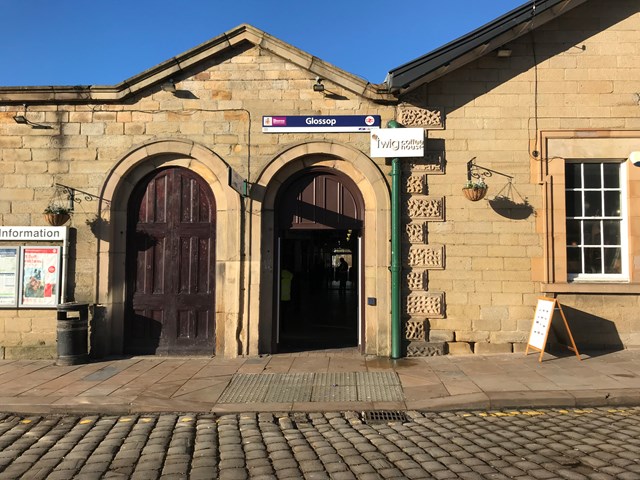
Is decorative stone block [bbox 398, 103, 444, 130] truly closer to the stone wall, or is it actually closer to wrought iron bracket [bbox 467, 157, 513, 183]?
the stone wall

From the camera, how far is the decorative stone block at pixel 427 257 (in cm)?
863

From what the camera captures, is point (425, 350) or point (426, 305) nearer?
point (425, 350)

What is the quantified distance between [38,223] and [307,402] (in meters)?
6.30

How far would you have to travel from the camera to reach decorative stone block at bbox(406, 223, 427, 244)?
8656 mm

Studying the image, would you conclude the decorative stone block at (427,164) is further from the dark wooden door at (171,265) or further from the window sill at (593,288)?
the dark wooden door at (171,265)

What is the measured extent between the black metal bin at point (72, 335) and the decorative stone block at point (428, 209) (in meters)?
6.11

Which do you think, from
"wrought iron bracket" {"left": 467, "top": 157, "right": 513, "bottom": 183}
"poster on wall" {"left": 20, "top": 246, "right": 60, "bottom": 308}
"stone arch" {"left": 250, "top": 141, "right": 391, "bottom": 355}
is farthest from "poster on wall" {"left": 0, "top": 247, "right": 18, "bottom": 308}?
"wrought iron bracket" {"left": 467, "top": 157, "right": 513, "bottom": 183}

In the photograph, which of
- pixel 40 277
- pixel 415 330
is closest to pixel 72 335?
pixel 40 277

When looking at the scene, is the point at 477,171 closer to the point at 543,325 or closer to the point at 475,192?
the point at 475,192

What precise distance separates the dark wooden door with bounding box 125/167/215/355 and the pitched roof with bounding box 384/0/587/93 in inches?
164

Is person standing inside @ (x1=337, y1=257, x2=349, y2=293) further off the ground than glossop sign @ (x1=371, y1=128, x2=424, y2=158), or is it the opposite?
glossop sign @ (x1=371, y1=128, x2=424, y2=158)

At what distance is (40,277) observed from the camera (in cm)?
876

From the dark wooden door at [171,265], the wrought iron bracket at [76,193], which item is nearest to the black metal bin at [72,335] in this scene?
the dark wooden door at [171,265]

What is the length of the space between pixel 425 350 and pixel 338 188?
133 inches
